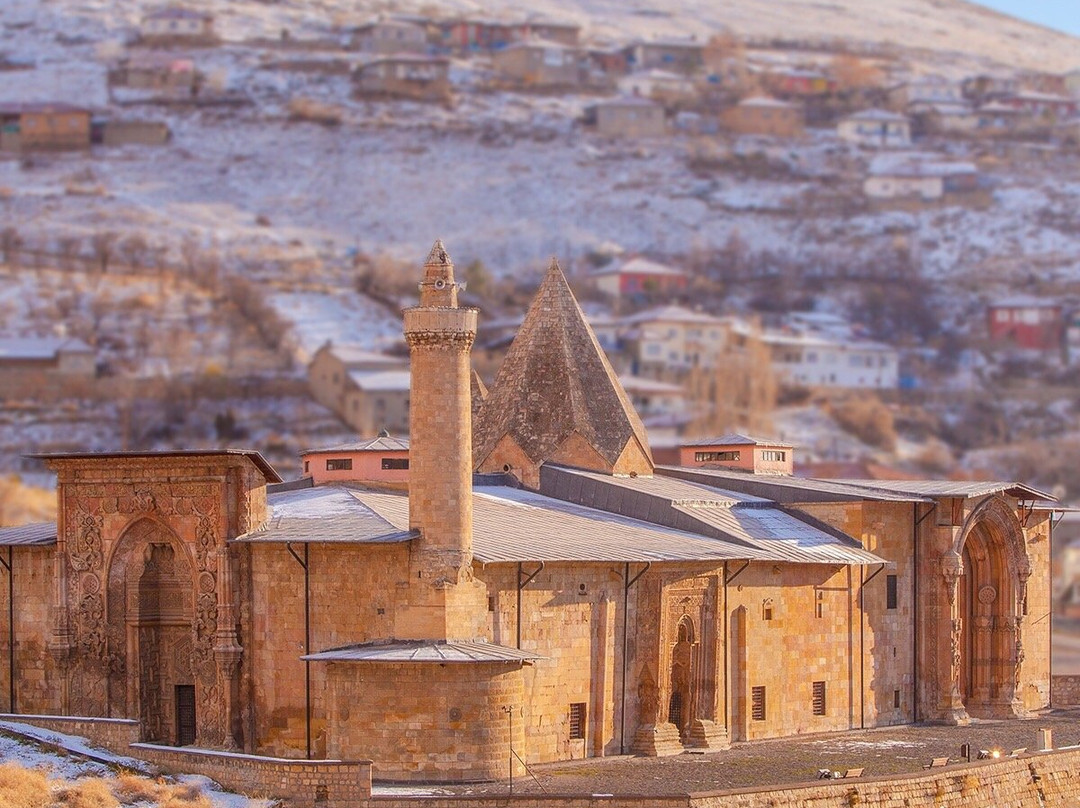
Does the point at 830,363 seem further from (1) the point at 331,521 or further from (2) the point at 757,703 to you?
(1) the point at 331,521

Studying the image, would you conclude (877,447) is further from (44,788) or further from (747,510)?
(44,788)

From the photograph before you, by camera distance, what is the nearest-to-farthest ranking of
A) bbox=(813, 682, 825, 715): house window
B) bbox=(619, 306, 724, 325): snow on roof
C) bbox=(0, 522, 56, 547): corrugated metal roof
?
bbox=(0, 522, 56, 547): corrugated metal roof → bbox=(813, 682, 825, 715): house window → bbox=(619, 306, 724, 325): snow on roof

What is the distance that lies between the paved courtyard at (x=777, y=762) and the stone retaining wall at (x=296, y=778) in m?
1.51

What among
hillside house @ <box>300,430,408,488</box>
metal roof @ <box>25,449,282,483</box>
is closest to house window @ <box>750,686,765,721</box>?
hillside house @ <box>300,430,408,488</box>

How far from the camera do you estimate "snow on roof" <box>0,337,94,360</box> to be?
494 feet

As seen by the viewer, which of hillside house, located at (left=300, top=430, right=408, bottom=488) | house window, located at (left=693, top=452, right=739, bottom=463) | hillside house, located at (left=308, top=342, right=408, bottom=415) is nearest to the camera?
hillside house, located at (left=300, top=430, right=408, bottom=488)

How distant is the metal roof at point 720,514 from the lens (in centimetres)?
5712

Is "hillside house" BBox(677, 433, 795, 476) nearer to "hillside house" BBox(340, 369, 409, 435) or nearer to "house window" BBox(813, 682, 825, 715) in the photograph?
"house window" BBox(813, 682, 825, 715)

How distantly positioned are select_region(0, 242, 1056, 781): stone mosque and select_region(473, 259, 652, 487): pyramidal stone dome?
0.36 ft

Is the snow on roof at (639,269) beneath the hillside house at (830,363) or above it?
above

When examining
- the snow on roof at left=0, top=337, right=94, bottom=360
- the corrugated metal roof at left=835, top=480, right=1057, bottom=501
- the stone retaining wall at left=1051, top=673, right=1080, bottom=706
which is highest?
the snow on roof at left=0, top=337, right=94, bottom=360

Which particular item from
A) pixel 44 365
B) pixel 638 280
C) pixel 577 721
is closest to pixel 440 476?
pixel 577 721

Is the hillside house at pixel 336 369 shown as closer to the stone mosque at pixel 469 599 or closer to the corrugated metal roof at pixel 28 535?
the stone mosque at pixel 469 599

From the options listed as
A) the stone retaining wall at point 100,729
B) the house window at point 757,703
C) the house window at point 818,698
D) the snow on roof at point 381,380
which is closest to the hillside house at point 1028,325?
the snow on roof at point 381,380
